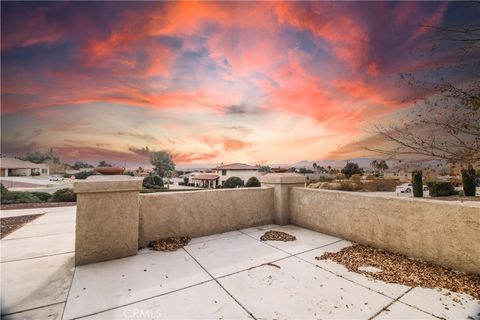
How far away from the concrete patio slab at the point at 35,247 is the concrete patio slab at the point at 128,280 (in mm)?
1395

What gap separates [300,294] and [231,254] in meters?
1.59

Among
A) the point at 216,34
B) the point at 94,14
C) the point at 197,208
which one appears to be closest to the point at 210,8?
the point at 216,34

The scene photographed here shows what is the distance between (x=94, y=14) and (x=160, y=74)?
10.7 feet

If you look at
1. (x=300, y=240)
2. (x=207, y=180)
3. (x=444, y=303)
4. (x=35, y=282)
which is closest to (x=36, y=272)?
(x=35, y=282)

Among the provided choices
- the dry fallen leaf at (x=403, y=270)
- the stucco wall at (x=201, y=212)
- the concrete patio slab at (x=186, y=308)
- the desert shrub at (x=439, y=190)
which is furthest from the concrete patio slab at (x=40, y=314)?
the desert shrub at (x=439, y=190)

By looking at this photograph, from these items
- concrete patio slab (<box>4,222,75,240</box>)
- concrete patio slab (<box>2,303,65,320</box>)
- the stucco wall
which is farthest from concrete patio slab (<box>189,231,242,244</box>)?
concrete patio slab (<box>4,222,75,240</box>)

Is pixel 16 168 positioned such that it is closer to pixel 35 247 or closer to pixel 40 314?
pixel 35 247

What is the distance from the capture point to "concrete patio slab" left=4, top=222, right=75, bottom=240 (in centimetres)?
503

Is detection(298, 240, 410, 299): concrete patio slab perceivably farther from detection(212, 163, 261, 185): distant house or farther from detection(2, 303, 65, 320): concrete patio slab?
detection(212, 163, 261, 185): distant house

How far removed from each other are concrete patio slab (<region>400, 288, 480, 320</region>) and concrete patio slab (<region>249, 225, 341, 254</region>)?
70.0 inches

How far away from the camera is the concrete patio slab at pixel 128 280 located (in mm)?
2340

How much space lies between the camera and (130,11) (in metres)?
7.37

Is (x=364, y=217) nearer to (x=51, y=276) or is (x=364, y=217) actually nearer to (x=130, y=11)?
(x=51, y=276)

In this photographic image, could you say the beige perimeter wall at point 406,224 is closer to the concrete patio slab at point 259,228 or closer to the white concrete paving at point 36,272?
the concrete patio slab at point 259,228
